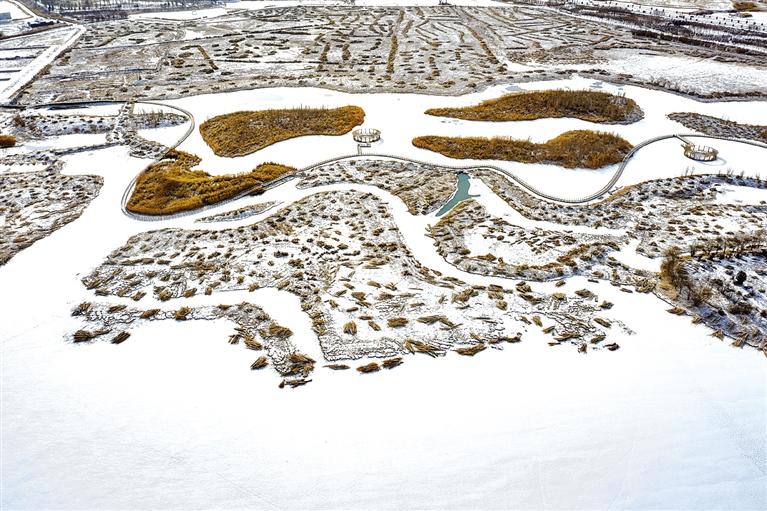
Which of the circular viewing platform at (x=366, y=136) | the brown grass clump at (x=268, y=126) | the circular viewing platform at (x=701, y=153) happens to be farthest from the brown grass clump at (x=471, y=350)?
the circular viewing platform at (x=701, y=153)

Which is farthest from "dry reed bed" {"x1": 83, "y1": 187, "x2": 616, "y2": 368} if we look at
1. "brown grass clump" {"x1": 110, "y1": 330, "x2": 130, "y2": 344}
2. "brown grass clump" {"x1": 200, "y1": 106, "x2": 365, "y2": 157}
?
"brown grass clump" {"x1": 200, "y1": 106, "x2": 365, "y2": 157}

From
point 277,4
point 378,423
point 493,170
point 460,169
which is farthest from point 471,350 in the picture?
point 277,4

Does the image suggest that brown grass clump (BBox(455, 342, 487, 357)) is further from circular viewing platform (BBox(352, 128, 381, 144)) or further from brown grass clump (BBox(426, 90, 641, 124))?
brown grass clump (BBox(426, 90, 641, 124))

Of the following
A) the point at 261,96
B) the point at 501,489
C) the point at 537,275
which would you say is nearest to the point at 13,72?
the point at 261,96

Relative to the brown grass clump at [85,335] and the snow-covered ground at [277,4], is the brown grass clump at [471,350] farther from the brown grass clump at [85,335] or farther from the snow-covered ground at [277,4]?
the snow-covered ground at [277,4]

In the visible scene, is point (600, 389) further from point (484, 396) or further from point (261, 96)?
point (261, 96)

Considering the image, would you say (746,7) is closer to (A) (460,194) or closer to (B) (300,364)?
(A) (460,194)

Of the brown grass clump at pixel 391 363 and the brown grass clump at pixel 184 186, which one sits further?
the brown grass clump at pixel 184 186
